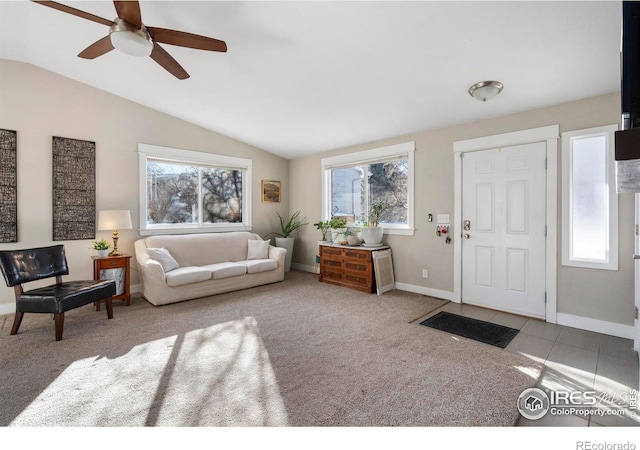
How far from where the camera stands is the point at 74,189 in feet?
12.9

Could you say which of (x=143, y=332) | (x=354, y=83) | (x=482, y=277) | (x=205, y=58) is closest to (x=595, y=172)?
(x=482, y=277)

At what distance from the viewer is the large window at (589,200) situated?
9.42 ft

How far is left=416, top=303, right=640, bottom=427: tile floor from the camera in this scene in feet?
5.68

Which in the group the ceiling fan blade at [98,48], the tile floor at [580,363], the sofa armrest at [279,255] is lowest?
the tile floor at [580,363]

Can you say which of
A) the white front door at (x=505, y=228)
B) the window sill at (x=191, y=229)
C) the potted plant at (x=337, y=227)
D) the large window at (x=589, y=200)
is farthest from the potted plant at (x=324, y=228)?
the large window at (x=589, y=200)

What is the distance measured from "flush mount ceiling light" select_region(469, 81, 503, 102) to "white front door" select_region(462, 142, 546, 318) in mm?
827

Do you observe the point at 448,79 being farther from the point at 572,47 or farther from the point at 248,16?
the point at 248,16

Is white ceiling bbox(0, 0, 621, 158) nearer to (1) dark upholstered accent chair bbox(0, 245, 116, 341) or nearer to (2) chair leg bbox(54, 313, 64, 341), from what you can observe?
(1) dark upholstered accent chair bbox(0, 245, 116, 341)

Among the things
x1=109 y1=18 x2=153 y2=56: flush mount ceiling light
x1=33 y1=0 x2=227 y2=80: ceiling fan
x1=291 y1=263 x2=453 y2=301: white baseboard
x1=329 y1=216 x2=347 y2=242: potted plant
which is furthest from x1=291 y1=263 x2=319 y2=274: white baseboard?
x1=109 y1=18 x2=153 y2=56: flush mount ceiling light

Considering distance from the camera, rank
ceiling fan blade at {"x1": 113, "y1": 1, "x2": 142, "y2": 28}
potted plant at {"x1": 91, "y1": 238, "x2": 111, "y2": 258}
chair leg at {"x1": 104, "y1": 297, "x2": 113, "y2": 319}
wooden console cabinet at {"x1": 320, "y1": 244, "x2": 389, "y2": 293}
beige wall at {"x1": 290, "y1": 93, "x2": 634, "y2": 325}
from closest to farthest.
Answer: ceiling fan blade at {"x1": 113, "y1": 1, "x2": 142, "y2": 28}, beige wall at {"x1": 290, "y1": 93, "x2": 634, "y2": 325}, chair leg at {"x1": 104, "y1": 297, "x2": 113, "y2": 319}, potted plant at {"x1": 91, "y1": 238, "x2": 111, "y2": 258}, wooden console cabinet at {"x1": 320, "y1": 244, "x2": 389, "y2": 293}

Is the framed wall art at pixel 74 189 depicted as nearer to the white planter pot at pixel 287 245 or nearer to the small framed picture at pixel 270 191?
the small framed picture at pixel 270 191

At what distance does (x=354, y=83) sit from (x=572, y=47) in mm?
1838

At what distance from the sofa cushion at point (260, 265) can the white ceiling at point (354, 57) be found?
223 cm

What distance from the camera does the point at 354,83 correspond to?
3.25 meters
